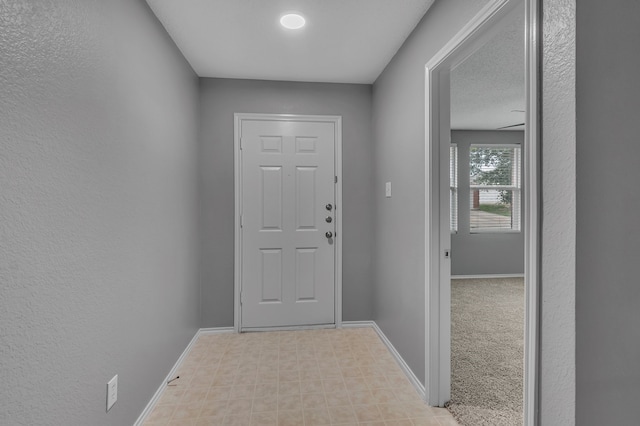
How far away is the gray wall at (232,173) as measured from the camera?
2.98 meters

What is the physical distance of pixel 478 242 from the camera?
5172 mm

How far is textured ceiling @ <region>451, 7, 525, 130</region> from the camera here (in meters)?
2.52

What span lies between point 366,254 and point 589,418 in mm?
2262

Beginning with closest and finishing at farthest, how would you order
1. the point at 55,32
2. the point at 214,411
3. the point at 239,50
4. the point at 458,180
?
the point at 55,32
the point at 214,411
the point at 239,50
the point at 458,180

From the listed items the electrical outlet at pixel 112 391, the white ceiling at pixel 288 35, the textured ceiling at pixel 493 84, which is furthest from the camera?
the textured ceiling at pixel 493 84

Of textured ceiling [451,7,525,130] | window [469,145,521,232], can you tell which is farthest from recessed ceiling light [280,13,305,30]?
window [469,145,521,232]

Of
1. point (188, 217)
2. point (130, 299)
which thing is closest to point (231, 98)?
point (188, 217)

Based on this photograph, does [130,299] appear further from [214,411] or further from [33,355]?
[214,411]

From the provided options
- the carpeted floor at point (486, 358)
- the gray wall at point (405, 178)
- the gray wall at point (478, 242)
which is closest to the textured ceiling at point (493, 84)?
the gray wall at point (478, 242)

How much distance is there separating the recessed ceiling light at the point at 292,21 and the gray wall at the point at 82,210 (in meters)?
0.80

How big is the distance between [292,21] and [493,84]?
2356mm

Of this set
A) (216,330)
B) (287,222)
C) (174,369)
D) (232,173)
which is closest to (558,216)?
(287,222)

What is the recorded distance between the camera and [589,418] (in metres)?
0.94

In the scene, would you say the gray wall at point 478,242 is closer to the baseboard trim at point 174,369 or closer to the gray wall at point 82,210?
the baseboard trim at point 174,369
